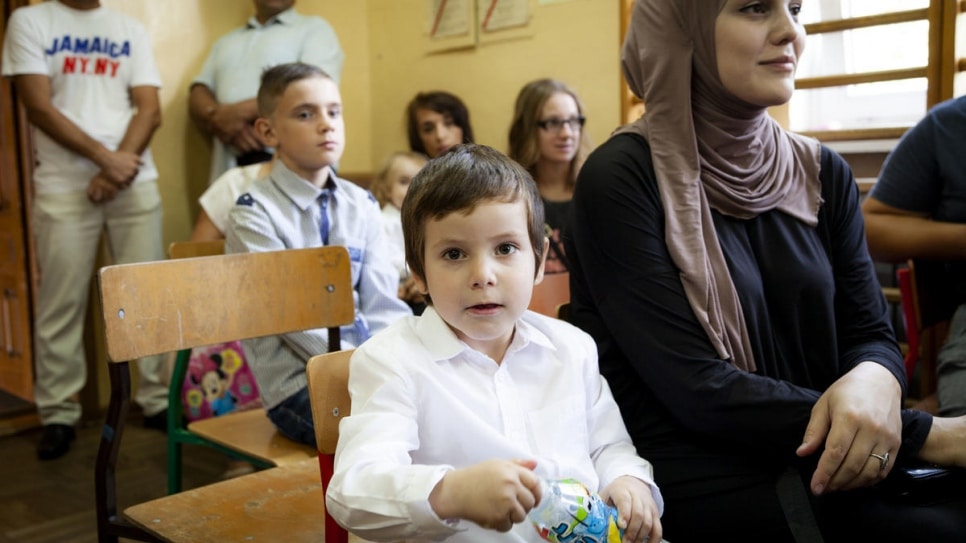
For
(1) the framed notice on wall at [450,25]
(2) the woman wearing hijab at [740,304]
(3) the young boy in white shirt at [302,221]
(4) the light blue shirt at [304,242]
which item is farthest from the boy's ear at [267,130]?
(1) the framed notice on wall at [450,25]

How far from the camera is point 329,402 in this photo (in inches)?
47.7

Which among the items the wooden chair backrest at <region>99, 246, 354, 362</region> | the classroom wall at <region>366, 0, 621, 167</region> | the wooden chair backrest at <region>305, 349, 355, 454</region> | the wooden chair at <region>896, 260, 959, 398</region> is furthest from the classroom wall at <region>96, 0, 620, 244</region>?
the wooden chair backrest at <region>305, 349, 355, 454</region>

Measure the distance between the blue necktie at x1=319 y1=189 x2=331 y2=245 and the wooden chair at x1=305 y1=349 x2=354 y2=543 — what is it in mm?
1127

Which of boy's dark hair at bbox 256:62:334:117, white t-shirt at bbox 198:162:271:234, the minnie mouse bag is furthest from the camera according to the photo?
white t-shirt at bbox 198:162:271:234

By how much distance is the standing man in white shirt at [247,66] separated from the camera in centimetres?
382

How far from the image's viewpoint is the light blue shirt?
206 centimetres

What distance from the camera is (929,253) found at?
6.60 ft

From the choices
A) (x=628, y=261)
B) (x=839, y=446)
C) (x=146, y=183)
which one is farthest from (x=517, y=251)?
(x=146, y=183)

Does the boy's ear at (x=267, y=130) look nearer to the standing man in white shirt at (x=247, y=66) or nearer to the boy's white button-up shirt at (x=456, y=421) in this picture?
the standing man in white shirt at (x=247, y=66)

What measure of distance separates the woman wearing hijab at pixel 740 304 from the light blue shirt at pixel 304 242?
80 centimetres

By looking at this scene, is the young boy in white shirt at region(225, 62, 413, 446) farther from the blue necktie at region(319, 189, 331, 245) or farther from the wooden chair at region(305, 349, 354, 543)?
the wooden chair at region(305, 349, 354, 543)

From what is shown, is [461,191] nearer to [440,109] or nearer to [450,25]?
[440,109]

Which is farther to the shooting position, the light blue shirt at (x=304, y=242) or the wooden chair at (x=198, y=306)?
the light blue shirt at (x=304, y=242)

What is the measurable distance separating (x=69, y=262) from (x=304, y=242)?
178cm
